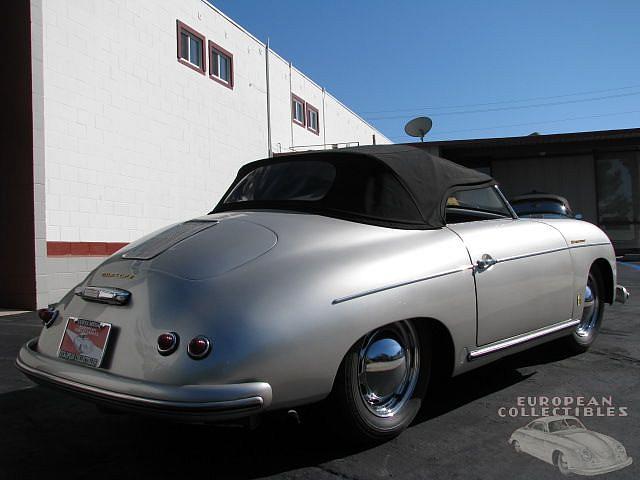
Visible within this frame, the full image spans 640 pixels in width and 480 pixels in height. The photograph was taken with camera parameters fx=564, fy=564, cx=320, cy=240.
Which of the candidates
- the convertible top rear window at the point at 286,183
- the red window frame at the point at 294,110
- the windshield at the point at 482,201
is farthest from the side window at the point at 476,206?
the red window frame at the point at 294,110

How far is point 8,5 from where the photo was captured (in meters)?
9.13

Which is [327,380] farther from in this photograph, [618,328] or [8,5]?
[8,5]

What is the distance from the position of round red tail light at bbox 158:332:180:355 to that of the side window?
81.1 inches

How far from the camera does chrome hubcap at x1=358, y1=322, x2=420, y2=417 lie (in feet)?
8.50

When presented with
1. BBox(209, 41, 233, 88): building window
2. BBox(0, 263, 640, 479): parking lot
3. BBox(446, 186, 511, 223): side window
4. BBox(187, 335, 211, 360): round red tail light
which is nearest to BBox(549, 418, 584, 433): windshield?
BBox(0, 263, 640, 479): parking lot

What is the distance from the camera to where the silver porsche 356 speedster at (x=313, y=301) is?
215cm

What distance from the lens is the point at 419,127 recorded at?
19.6 metres

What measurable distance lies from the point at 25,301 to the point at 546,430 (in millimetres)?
8341

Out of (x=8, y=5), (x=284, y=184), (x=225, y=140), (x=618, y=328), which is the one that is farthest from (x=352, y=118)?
(x=284, y=184)

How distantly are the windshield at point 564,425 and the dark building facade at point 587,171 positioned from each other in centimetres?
1618

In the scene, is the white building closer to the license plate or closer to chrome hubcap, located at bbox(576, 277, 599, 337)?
the license plate

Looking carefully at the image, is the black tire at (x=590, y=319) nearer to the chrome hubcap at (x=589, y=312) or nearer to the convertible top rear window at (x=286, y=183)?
the chrome hubcap at (x=589, y=312)

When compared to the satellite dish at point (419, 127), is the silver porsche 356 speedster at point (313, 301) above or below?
below

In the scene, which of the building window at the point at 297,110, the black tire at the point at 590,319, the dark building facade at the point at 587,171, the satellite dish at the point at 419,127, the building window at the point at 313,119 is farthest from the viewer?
the building window at the point at 313,119
